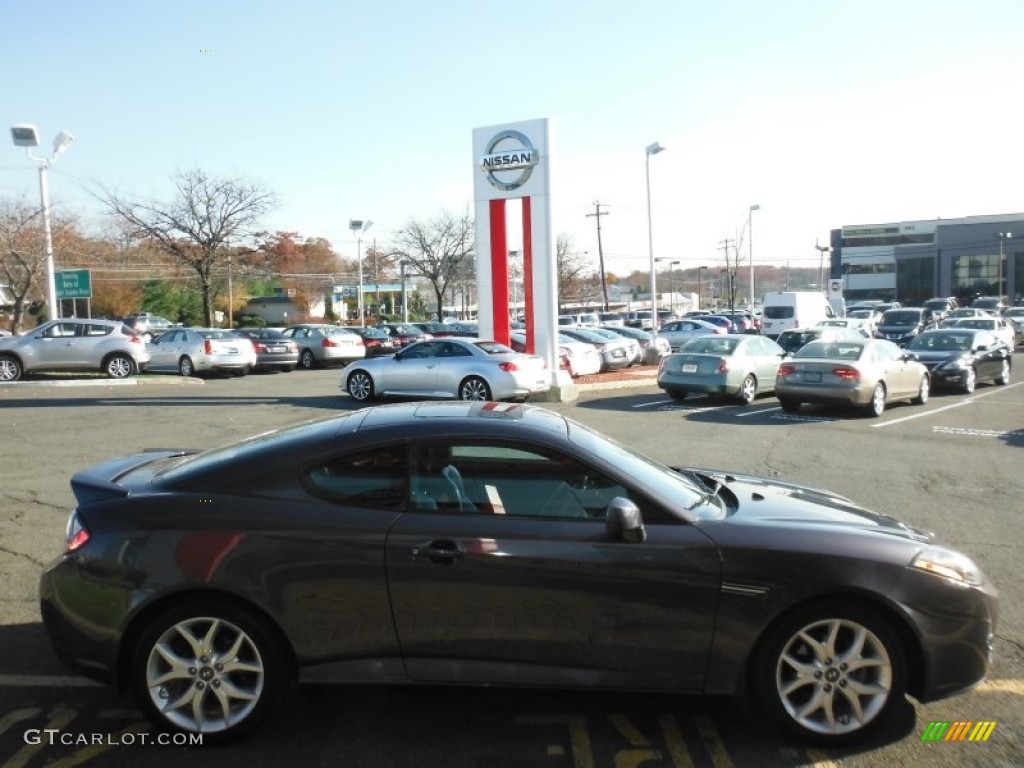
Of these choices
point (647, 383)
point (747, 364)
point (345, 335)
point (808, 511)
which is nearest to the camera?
point (808, 511)

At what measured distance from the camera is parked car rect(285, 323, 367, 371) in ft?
97.7

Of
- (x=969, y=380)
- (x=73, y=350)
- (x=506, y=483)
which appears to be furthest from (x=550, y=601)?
(x=73, y=350)

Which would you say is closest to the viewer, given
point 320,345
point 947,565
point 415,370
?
point 947,565

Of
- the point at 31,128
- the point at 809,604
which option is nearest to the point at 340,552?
the point at 809,604

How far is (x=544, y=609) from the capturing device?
366 centimetres

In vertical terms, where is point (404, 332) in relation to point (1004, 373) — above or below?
above

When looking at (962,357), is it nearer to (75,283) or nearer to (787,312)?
(787,312)

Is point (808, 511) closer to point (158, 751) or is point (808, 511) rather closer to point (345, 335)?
point (158, 751)

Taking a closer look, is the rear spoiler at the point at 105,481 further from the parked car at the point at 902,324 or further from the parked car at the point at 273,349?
the parked car at the point at 902,324

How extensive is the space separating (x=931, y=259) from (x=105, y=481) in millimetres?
103335

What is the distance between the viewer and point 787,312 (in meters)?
35.9

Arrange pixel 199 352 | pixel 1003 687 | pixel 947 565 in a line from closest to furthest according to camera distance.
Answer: pixel 947 565 → pixel 1003 687 → pixel 199 352

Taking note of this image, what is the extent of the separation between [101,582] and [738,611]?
2.75 metres

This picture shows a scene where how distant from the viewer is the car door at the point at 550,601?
12.0 ft
